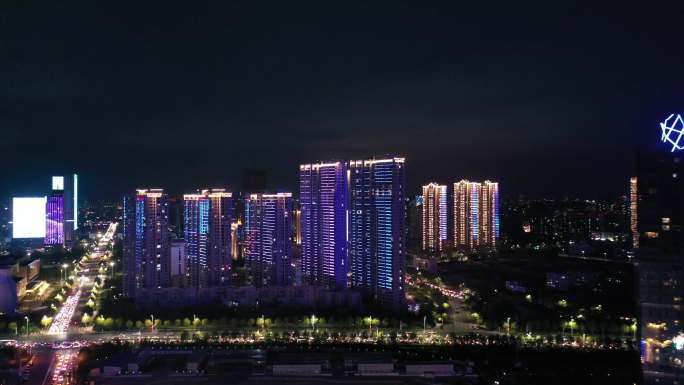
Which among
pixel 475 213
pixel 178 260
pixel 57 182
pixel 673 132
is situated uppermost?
pixel 57 182

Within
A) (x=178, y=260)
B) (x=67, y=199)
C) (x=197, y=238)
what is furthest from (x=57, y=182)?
(x=197, y=238)

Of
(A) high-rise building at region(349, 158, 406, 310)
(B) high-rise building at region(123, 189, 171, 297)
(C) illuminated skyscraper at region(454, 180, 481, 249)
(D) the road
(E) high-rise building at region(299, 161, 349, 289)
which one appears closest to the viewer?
(D) the road

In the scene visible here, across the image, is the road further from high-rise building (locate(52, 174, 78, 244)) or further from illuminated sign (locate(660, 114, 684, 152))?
illuminated sign (locate(660, 114, 684, 152))

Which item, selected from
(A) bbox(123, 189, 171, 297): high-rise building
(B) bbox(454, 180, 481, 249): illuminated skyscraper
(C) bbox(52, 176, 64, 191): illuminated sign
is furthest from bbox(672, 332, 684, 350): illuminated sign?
(C) bbox(52, 176, 64, 191): illuminated sign

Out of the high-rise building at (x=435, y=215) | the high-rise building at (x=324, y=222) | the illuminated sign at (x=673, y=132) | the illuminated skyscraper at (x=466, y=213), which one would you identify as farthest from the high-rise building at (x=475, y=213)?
the illuminated sign at (x=673, y=132)

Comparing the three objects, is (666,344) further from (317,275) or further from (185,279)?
(185,279)

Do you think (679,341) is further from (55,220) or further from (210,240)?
(55,220)
